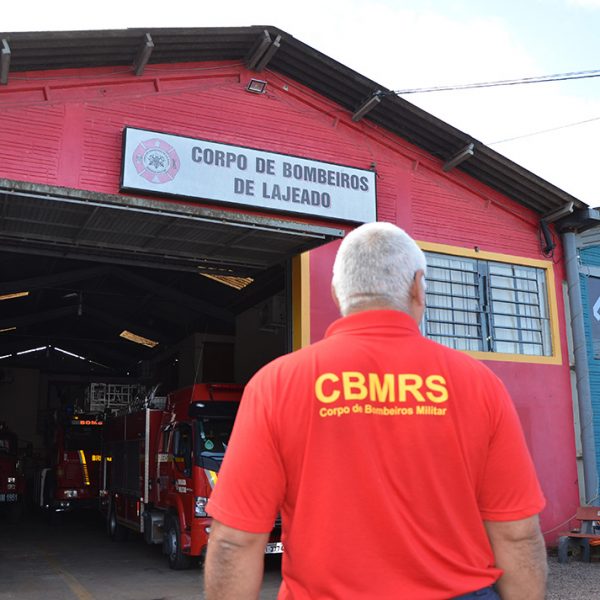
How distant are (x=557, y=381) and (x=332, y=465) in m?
12.1

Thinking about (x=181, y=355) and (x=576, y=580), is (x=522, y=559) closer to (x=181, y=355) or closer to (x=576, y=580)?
(x=576, y=580)

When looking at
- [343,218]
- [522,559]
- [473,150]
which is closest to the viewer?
[522,559]

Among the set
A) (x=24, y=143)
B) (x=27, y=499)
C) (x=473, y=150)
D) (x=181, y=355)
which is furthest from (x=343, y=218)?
(x=27, y=499)

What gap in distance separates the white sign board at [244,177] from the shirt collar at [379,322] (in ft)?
27.4

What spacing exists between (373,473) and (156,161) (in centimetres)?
896

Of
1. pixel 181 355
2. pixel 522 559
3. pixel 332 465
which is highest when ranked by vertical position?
pixel 181 355

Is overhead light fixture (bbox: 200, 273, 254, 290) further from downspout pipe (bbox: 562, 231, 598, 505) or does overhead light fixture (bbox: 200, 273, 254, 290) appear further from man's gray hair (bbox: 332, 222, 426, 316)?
man's gray hair (bbox: 332, 222, 426, 316)

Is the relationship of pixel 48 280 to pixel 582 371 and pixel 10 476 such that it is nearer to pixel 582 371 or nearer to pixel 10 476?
pixel 10 476

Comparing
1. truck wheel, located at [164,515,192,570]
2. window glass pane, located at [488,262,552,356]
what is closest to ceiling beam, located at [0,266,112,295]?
truck wheel, located at [164,515,192,570]

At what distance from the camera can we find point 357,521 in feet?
6.31

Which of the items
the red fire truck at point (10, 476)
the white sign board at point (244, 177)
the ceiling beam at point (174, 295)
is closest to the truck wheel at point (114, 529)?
the red fire truck at point (10, 476)

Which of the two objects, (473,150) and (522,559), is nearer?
(522,559)

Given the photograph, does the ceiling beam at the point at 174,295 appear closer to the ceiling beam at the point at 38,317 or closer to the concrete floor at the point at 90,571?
the ceiling beam at the point at 38,317

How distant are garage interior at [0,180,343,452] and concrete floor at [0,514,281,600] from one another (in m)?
3.92
